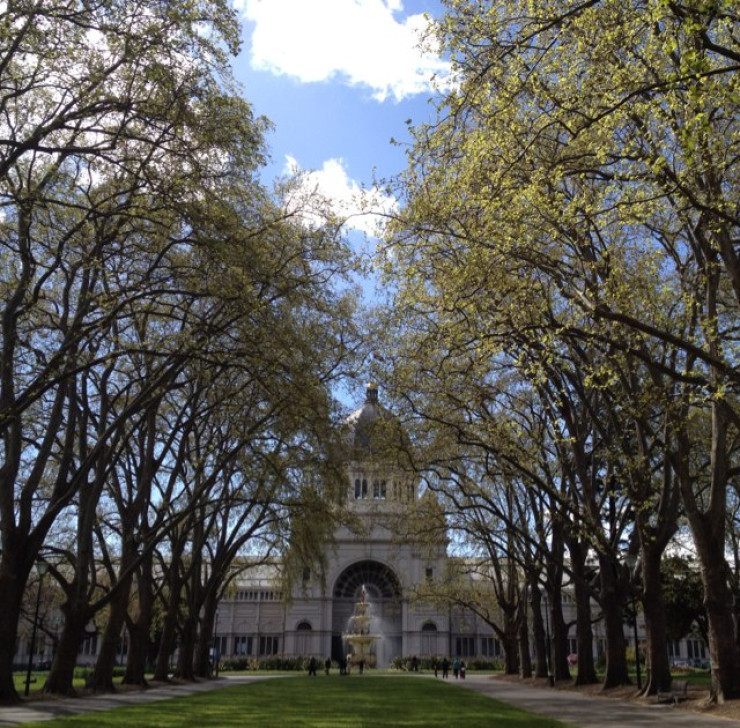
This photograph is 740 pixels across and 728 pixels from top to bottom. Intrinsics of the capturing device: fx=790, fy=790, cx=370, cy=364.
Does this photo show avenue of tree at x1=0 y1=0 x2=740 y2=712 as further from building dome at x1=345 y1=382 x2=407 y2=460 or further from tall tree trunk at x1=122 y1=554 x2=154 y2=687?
tall tree trunk at x1=122 y1=554 x2=154 y2=687

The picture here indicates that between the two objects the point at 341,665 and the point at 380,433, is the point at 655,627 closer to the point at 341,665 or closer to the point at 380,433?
the point at 380,433

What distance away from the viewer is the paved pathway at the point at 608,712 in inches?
635

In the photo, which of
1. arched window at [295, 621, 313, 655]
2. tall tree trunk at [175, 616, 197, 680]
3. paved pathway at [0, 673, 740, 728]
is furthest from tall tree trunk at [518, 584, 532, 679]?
arched window at [295, 621, 313, 655]

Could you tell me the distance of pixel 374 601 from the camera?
78.1m

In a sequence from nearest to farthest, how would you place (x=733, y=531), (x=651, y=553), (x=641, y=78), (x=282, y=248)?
(x=641, y=78), (x=282, y=248), (x=651, y=553), (x=733, y=531)

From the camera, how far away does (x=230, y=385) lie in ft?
81.9

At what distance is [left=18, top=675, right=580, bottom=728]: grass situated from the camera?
1573 cm

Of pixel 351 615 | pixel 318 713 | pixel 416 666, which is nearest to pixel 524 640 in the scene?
pixel 416 666

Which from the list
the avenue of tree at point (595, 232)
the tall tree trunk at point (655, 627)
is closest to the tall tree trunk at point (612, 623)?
the avenue of tree at point (595, 232)

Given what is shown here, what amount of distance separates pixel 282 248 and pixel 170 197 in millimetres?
5452

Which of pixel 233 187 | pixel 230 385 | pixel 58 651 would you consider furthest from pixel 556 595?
pixel 233 187

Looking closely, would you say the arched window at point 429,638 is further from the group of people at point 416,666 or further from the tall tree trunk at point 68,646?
the tall tree trunk at point 68,646

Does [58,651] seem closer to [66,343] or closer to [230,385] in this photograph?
[230,385]

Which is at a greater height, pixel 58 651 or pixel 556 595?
pixel 556 595
